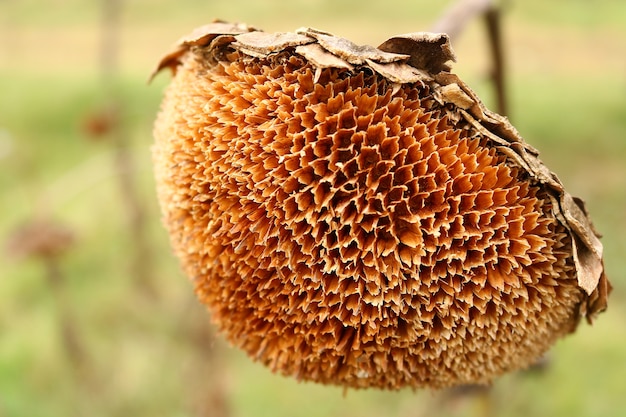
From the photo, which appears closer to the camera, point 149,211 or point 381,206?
point 381,206

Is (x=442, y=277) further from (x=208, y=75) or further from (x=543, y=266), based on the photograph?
(x=208, y=75)

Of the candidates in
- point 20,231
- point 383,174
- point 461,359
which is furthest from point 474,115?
point 20,231

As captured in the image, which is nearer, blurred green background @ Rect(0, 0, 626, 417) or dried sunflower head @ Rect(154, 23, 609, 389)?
dried sunflower head @ Rect(154, 23, 609, 389)

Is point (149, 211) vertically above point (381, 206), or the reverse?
point (381, 206)

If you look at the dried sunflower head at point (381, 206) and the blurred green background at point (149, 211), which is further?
the blurred green background at point (149, 211)
